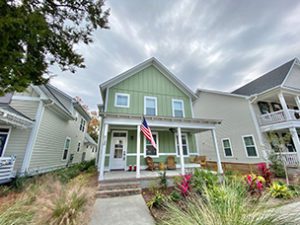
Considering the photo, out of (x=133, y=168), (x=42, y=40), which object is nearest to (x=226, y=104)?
(x=133, y=168)

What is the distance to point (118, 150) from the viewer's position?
9.98 m

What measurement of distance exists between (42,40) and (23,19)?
827mm

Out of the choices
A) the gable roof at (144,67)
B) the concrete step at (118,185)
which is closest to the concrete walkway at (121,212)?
the concrete step at (118,185)

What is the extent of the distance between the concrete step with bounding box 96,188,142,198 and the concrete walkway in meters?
0.22

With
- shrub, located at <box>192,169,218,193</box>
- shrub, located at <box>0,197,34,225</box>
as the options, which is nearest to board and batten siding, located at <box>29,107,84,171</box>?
shrub, located at <box>0,197,34,225</box>

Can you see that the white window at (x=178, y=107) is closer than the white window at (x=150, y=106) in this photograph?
No

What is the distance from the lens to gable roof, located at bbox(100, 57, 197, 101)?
10383 mm

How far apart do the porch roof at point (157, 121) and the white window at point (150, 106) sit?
8.35 feet

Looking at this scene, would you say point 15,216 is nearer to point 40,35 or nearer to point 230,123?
point 40,35

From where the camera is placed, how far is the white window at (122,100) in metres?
10.4

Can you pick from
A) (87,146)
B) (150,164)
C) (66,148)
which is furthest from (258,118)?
(87,146)

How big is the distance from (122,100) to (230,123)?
33.6 ft

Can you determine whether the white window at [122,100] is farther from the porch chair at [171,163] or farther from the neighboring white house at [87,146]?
the neighboring white house at [87,146]

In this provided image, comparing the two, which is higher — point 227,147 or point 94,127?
point 94,127
